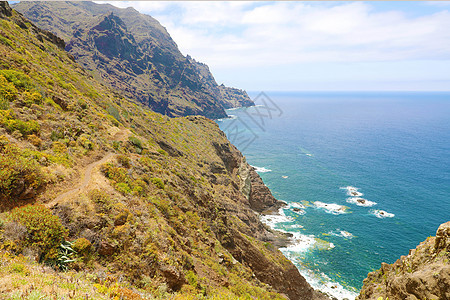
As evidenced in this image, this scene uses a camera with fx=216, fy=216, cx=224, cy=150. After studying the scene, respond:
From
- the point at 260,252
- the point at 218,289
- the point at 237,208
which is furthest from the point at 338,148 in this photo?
the point at 218,289

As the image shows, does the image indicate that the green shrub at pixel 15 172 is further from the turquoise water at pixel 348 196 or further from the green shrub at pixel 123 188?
the turquoise water at pixel 348 196

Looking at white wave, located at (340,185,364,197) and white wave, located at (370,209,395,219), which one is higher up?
white wave, located at (340,185,364,197)

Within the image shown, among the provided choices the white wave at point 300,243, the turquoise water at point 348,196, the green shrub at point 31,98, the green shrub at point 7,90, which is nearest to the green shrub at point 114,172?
the green shrub at point 31,98

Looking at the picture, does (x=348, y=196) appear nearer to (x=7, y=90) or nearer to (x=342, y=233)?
(x=342, y=233)

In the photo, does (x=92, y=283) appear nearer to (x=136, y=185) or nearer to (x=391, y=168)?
(x=136, y=185)

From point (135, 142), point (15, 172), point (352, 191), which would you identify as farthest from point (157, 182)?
point (352, 191)

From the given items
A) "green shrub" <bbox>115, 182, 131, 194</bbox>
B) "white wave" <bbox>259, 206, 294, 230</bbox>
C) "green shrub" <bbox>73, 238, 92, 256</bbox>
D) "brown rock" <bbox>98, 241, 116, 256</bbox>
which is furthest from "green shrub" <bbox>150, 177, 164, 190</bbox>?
"white wave" <bbox>259, 206, 294, 230</bbox>

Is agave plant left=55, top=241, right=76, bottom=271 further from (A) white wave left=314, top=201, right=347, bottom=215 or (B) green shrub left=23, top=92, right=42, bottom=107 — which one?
(A) white wave left=314, top=201, right=347, bottom=215

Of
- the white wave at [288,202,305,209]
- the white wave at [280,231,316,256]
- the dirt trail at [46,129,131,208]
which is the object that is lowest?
the white wave at [280,231,316,256]
